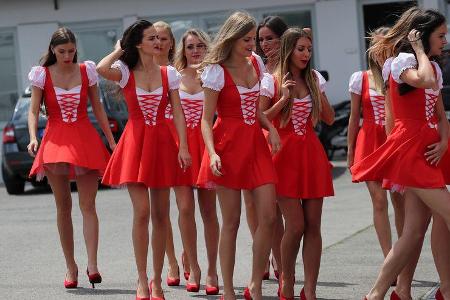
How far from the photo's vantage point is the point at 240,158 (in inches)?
335

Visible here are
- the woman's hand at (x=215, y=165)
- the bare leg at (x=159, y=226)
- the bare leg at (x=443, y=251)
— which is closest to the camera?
the woman's hand at (x=215, y=165)

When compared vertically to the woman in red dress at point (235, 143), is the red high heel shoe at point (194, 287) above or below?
below

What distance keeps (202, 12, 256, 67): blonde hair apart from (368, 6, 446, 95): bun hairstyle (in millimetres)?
826

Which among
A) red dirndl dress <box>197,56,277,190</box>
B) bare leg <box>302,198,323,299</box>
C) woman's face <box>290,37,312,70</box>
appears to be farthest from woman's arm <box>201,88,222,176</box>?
bare leg <box>302,198,323,299</box>

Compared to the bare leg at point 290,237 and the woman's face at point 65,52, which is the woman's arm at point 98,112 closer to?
the woman's face at point 65,52

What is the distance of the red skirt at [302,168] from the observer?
8.80 metres

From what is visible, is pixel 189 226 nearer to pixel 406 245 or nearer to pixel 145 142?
pixel 145 142

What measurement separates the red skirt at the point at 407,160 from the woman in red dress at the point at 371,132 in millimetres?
1837

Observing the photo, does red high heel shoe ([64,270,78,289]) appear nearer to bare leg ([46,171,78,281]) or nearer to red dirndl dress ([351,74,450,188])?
bare leg ([46,171,78,281])

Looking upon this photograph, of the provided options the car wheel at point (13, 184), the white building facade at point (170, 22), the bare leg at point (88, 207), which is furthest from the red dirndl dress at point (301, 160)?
the white building facade at point (170, 22)

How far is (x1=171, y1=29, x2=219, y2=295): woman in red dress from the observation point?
10008mm

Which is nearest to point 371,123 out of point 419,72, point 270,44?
point 270,44

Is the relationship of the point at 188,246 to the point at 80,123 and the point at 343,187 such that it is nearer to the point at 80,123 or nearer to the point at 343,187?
the point at 80,123

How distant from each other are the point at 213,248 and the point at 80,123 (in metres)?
1.39
